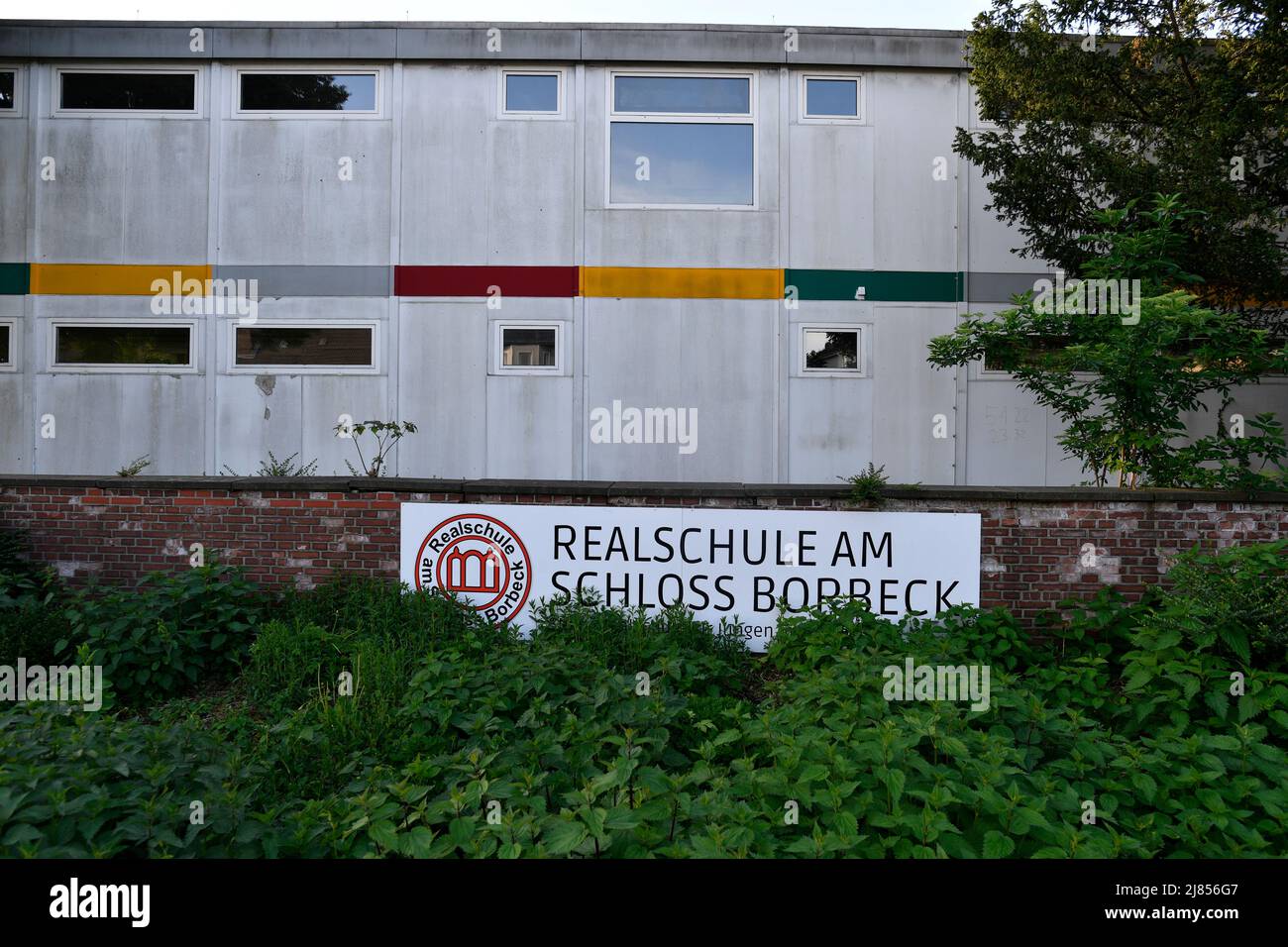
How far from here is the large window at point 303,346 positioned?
412 inches

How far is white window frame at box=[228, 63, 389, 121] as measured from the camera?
10508mm

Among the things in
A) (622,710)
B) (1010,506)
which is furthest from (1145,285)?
(622,710)

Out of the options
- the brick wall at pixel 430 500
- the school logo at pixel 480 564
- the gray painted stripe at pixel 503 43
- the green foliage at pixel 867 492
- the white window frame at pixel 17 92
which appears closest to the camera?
the brick wall at pixel 430 500

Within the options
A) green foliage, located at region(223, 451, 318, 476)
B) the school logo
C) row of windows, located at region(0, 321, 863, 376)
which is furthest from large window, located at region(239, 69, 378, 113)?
the school logo

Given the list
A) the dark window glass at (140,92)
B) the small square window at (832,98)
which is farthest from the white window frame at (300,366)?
the small square window at (832,98)

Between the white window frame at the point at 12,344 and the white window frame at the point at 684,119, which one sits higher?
the white window frame at the point at 684,119

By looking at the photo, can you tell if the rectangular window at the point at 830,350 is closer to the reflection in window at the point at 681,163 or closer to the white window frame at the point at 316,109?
the reflection in window at the point at 681,163

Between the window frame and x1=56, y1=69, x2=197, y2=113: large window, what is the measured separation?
2784mm

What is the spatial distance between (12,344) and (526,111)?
23.2 ft

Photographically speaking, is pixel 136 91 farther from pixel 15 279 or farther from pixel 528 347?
pixel 528 347

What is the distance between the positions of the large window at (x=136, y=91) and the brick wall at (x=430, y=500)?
236 inches

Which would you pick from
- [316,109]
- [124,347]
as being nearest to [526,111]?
[316,109]

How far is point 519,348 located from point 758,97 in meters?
4.34

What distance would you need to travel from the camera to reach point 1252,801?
3590 millimetres
